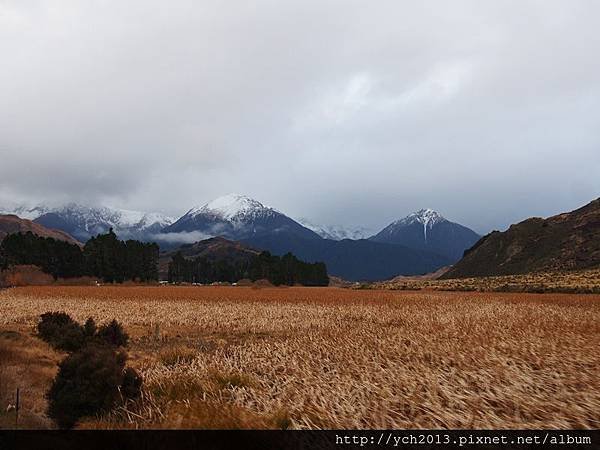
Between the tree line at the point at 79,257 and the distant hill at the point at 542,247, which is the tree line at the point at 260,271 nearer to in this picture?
the tree line at the point at 79,257

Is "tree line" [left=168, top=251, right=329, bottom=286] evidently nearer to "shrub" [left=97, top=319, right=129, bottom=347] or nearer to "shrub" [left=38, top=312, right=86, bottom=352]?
"shrub" [left=38, top=312, right=86, bottom=352]

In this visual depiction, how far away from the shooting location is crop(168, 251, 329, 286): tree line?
14400cm

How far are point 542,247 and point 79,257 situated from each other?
492ft

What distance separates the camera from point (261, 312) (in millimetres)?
33844

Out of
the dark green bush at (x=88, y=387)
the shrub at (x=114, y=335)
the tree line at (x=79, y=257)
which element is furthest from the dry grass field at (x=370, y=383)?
the tree line at (x=79, y=257)

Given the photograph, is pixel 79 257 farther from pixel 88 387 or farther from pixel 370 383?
pixel 370 383

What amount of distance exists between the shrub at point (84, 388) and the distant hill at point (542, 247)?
437 ft

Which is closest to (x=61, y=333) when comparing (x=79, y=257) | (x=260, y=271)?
(x=79, y=257)

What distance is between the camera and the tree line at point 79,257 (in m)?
108

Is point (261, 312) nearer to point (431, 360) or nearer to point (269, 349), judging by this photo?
point (269, 349)

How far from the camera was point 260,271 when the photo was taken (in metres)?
148

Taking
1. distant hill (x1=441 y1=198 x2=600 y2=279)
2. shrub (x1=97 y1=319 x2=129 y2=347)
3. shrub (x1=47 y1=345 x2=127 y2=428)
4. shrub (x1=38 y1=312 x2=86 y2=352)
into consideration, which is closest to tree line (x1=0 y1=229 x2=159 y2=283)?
shrub (x1=38 y1=312 x2=86 y2=352)

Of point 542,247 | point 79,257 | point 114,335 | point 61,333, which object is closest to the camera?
point 114,335

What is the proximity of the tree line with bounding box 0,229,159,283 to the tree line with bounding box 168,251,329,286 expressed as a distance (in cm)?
3762
